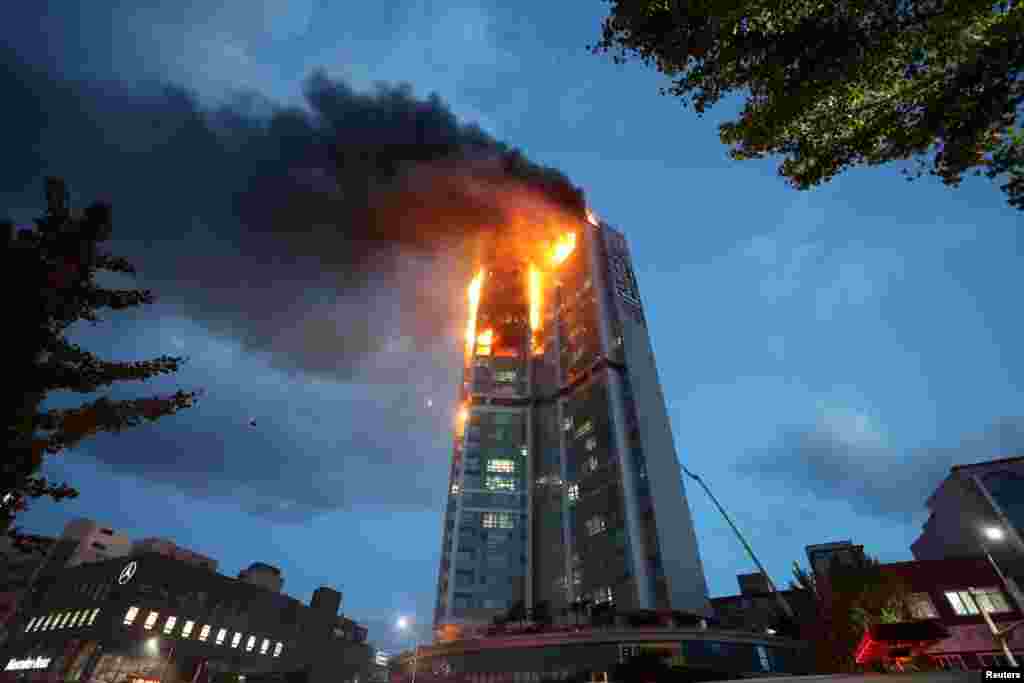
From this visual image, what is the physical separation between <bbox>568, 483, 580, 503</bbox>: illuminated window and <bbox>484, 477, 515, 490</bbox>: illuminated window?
980 centimetres

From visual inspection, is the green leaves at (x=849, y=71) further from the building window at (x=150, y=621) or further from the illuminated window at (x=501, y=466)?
the building window at (x=150, y=621)

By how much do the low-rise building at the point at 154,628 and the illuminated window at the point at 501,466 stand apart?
121ft

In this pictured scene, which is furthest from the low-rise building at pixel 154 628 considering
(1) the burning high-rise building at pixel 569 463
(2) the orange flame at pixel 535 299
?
(2) the orange flame at pixel 535 299

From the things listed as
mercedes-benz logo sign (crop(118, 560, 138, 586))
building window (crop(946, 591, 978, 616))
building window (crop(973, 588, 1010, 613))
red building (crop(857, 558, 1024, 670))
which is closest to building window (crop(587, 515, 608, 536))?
red building (crop(857, 558, 1024, 670))

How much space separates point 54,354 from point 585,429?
69131mm

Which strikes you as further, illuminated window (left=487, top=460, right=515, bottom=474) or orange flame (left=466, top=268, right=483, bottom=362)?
orange flame (left=466, top=268, right=483, bottom=362)

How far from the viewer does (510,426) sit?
84.9 metres

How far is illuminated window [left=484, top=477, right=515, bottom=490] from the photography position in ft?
251

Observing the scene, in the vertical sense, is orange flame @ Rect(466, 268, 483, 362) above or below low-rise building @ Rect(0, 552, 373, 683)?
above

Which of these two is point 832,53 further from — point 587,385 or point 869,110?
point 587,385

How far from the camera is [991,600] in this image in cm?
3484

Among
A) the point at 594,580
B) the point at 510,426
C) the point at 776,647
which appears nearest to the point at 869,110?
the point at 776,647

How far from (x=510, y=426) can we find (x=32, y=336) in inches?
3030

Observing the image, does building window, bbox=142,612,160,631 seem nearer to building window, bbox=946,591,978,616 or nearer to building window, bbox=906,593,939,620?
building window, bbox=906,593,939,620
